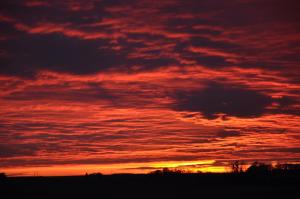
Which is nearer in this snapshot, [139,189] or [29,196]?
[29,196]

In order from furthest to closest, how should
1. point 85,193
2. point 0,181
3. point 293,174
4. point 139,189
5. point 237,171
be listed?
point 237,171
point 293,174
point 0,181
point 139,189
point 85,193

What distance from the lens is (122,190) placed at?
50094mm

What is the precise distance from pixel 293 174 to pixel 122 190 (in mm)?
27946

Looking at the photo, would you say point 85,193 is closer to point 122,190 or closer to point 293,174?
point 122,190

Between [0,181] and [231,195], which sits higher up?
[0,181]

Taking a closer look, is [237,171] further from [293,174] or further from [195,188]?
[195,188]

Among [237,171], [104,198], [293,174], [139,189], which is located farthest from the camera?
[237,171]

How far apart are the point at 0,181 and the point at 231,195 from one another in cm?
3194

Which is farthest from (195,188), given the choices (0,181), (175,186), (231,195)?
(0,181)

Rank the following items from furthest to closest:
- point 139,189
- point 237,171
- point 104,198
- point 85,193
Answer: point 237,171 → point 139,189 → point 85,193 → point 104,198

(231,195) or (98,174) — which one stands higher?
(98,174)

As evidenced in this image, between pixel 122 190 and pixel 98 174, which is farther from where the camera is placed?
pixel 98 174

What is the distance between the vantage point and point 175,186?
5369 cm

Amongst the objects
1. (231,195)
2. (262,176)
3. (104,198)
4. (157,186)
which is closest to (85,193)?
(104,198)
